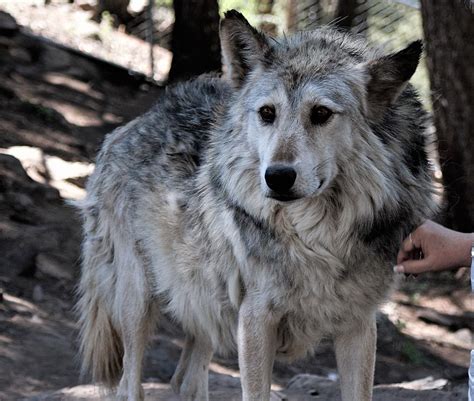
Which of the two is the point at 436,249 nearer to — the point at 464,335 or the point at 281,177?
the point at 281,177

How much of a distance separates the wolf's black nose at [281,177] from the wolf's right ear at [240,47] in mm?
632

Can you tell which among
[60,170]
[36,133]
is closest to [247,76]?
[60,170]

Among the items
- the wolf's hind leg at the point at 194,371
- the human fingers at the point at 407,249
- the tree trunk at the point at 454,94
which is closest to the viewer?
the human fingers at the point at 407,249

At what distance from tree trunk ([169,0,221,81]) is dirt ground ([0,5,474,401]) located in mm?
1142

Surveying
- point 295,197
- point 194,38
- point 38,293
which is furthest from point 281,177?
point 194,38

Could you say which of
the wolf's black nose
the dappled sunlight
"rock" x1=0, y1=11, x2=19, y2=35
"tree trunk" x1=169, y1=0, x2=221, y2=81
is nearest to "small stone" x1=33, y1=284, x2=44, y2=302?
the dappled sunlight

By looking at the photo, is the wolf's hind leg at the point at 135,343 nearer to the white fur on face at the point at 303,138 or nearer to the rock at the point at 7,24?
the white fur on face at the point at 303,138

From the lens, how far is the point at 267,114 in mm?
3686

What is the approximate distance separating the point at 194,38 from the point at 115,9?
2897 mm

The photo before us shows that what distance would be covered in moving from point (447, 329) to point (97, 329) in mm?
3413

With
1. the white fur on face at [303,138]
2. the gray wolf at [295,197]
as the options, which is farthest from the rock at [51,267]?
the white fur on face at [303,138]

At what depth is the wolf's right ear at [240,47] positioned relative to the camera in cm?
390

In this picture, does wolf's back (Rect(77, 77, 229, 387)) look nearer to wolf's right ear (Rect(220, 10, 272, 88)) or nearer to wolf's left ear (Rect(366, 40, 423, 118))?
wolf's right ear (Rect(220, 10, 272, 88))

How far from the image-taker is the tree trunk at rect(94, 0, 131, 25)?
13440mm
